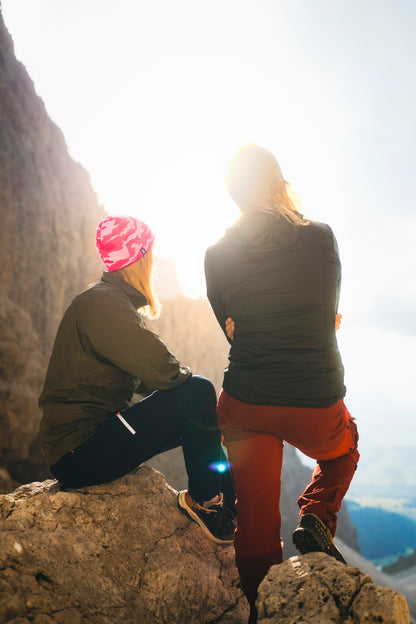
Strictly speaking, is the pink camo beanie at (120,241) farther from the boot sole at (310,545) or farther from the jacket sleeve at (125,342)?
the boot sole at (310,545)

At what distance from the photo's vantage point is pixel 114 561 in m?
1.86

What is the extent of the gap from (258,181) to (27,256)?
308 inches

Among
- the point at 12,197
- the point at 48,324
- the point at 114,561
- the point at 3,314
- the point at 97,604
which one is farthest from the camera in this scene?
the point at 48,324

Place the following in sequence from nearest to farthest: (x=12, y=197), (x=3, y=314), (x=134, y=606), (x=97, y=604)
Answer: (x=97, y=604)
(x=134, y=606)
(x=3, y=314)
(x=12, y=197)

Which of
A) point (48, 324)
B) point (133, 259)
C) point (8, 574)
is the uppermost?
point (133, 259)

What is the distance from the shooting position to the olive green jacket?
1.89m

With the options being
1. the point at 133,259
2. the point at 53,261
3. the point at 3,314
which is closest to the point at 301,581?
the point at 133,259

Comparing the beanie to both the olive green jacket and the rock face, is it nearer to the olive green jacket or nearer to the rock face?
the olive green jacket

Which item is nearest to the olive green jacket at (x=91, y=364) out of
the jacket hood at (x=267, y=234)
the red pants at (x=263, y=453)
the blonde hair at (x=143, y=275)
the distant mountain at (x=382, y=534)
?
the blonde hair at (x=143, y=275)

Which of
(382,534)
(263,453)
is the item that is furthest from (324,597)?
(382,534)

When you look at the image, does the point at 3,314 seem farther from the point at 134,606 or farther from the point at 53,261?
the point at 134,606

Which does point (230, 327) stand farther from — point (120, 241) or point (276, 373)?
point (120, 241)

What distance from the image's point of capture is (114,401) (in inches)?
79.3

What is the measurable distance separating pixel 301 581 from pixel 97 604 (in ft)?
2.77
